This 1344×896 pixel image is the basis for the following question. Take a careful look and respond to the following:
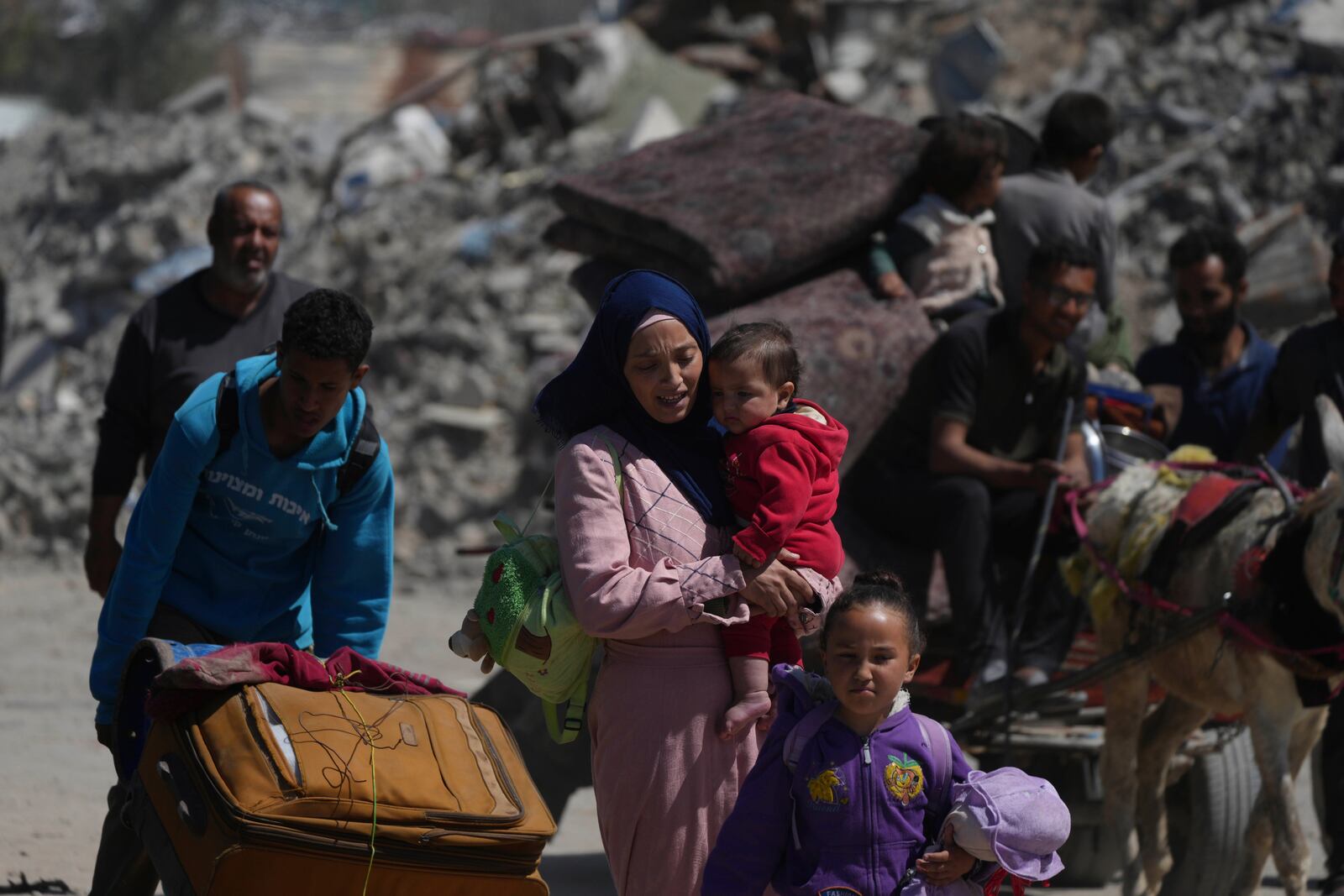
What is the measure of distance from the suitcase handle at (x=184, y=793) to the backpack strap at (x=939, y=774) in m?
1.42

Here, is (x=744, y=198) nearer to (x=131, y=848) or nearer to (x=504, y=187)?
(x=131, y=848)

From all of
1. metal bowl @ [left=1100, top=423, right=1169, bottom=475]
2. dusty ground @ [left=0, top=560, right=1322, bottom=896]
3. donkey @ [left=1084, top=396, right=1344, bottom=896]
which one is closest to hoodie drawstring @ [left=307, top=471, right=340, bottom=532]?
dusty ground @ [left=0, top=560, right=1322, bottom=896]

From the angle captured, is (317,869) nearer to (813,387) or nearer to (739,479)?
(739,479)

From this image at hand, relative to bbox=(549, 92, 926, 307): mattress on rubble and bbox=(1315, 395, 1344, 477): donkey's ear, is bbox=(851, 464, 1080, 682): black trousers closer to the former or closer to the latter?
bbox=(549, 92, 926, 307): mattress on rubble

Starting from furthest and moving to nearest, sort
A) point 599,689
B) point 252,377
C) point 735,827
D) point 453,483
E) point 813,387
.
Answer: point 453,483 → point 813,387 → point 252,377 → point 599,689 → point 735,827

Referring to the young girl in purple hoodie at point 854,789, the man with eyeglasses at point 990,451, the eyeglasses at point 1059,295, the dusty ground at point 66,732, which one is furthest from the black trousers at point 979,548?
the young girl in purple hoodie at point 854,789

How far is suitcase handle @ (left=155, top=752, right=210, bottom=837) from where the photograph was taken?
333cm

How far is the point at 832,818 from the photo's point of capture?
319 centimetres

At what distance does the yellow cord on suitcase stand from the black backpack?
64cm

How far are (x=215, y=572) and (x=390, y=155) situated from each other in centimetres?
1298

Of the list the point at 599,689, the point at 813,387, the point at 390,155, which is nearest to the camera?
the point at 599,689

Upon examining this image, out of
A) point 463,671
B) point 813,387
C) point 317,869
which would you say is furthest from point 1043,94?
point 317,869

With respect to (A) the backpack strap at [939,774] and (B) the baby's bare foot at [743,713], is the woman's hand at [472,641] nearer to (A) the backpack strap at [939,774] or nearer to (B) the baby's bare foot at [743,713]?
(B) the baby's bare foot at [743,713]

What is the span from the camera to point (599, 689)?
3.54 metres
